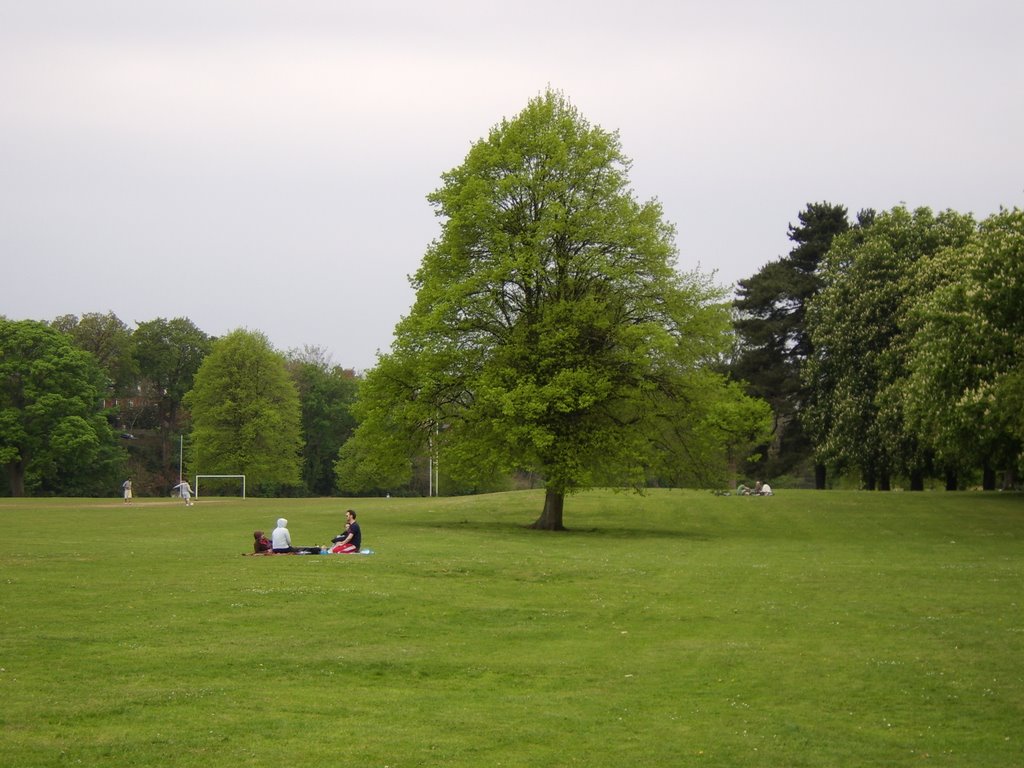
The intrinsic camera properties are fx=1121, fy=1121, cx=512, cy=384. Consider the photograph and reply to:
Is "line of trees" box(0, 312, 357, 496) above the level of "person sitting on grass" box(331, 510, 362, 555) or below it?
above

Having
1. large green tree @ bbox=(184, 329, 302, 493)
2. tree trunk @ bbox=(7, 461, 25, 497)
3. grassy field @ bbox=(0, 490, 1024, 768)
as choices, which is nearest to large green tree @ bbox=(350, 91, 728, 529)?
grassy field @ bbox=(0, 490, 1024, 768)

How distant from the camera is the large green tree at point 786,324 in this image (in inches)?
3556

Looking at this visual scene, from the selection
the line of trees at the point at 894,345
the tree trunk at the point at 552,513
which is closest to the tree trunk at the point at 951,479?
the line of trees at the point at 894,345

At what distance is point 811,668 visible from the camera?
61.7ft

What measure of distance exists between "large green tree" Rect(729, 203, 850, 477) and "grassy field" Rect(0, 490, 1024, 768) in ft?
172

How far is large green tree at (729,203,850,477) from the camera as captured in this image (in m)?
90.3

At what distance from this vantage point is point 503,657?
1959 centimetres

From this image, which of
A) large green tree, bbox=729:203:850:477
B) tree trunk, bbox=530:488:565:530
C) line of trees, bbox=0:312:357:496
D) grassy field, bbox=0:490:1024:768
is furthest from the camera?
line of trees, bbox=0:312:357:496

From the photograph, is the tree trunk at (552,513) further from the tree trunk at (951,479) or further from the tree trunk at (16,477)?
the tree trunk at (16,477)

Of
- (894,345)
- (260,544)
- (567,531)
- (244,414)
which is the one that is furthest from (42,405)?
(260,544)

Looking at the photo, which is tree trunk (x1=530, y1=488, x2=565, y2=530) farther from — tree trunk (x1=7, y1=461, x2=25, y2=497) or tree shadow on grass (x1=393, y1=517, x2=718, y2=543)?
tree trunk (x1=7, y1=461, x2=25, y2=497)

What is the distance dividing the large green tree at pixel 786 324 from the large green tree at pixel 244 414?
43765 mm

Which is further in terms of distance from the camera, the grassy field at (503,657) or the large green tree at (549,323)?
the large green tree at (549,323)

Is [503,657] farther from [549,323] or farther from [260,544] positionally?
[549,323]
